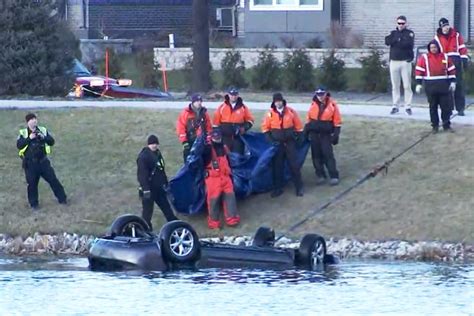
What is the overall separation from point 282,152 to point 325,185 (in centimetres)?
103

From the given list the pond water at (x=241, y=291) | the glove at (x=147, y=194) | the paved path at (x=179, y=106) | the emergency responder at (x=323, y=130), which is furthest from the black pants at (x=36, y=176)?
the paved path at (x=179, y=106)

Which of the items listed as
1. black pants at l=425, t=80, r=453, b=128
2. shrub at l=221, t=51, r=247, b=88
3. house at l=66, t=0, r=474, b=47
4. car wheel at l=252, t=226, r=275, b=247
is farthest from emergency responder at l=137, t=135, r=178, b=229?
house at l=66, t=0, r=474, b=47

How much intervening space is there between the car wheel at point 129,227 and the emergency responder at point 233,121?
4.61m

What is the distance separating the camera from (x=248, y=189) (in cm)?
2564

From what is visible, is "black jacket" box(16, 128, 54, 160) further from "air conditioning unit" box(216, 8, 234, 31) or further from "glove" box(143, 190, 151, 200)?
"air conditioning unit" box(216, 8, 234, 31)

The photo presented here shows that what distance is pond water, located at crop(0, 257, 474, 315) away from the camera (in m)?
17.1

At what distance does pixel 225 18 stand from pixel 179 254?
128 feet

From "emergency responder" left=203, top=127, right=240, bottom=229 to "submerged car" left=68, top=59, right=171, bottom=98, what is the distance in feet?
42.4

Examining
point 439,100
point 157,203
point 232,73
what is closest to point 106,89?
point 232,73

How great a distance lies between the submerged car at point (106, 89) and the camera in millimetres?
38250

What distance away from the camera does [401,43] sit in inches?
1157

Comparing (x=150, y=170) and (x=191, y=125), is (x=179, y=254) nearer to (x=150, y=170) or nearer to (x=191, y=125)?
(x=150, y=170)

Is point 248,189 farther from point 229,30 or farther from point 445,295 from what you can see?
point 229,30

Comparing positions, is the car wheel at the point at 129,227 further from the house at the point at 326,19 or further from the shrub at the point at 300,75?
the house at the point at 326,19
